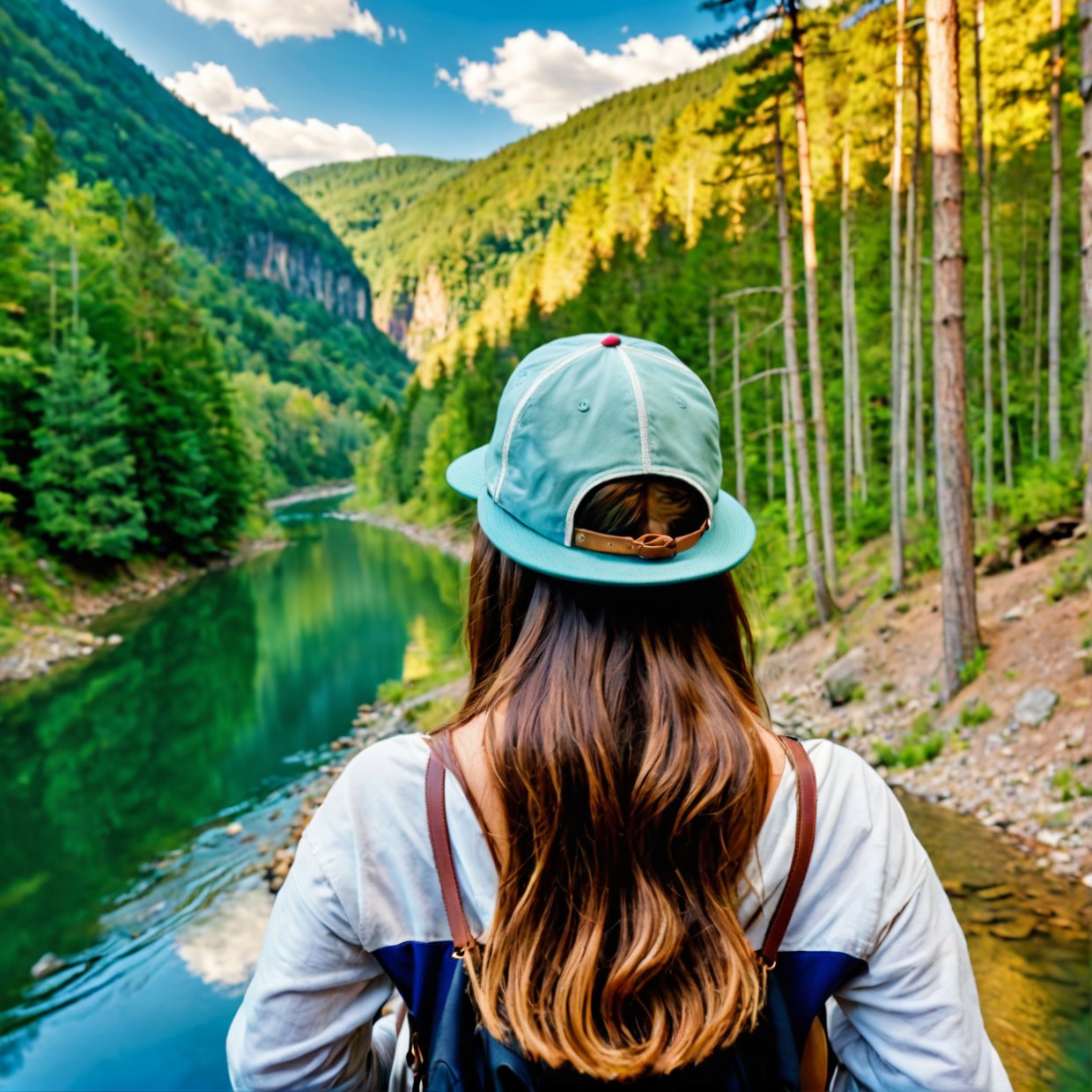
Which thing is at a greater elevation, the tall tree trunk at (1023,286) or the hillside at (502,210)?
the hillside at (502,210)

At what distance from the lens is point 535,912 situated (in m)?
0.96

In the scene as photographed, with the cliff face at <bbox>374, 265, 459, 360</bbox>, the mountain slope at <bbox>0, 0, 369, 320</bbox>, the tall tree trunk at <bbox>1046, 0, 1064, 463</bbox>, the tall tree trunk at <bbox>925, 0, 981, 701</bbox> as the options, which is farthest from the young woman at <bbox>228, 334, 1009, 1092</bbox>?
the cliff face at <bbox>374, 265, 459, 360</bbox>

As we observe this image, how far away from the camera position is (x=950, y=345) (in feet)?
21.7

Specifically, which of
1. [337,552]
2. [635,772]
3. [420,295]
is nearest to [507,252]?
[420,295]

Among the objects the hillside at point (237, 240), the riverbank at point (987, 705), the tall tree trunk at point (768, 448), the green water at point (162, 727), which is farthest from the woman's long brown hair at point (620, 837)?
the hillside at point (237, 240)

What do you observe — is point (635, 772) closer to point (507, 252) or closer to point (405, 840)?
point (405, 840)

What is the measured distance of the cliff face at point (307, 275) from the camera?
155125 millimetres

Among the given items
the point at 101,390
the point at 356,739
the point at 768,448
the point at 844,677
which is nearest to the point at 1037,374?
the point at 768,448

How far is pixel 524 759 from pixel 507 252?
508 ft

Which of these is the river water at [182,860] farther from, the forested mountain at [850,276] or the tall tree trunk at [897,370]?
the tall tree trunk at [897,370]

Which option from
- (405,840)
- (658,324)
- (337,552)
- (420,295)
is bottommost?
(337,552)

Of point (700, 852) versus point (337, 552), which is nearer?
point (700, 852)

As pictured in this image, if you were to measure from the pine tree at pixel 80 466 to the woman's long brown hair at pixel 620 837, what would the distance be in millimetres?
23039

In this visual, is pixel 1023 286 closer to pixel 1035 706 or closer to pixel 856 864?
pixel 1035 706
